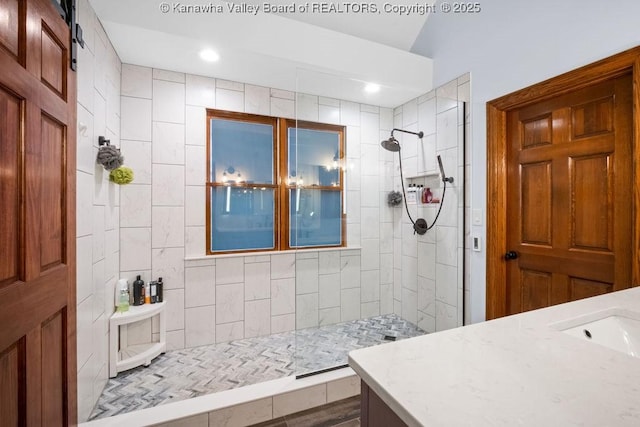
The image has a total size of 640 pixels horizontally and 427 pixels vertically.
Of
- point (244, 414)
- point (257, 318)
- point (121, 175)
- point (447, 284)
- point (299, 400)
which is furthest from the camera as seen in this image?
point (257, 318)

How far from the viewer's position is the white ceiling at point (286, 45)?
184 cm

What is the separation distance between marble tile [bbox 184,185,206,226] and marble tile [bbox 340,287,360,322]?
137 cm

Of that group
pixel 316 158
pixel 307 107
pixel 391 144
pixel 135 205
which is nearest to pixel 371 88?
pixel 391 144

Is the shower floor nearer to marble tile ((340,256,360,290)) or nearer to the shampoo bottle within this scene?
marble tile ((340,256,360,290))

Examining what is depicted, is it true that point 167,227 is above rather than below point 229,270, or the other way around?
above

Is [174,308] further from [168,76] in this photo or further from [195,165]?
[168,76]

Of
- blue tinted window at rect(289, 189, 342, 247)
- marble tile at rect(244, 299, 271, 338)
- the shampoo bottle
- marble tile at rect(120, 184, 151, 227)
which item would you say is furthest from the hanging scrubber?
marble tile at rect(244, 299, 271, 338)

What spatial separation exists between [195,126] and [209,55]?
0.62m

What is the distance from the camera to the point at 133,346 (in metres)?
2.27

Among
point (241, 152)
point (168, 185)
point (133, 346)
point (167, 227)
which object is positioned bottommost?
point (133, 346)

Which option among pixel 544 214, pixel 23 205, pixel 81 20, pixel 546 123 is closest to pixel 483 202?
pixel 544 214

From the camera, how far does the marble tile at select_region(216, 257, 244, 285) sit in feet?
8.48

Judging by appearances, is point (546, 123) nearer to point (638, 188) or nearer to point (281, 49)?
point (638, 188)

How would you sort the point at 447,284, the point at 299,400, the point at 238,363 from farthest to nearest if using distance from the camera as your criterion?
the point at 447,284
the point at 238,363
the point at 299,400
